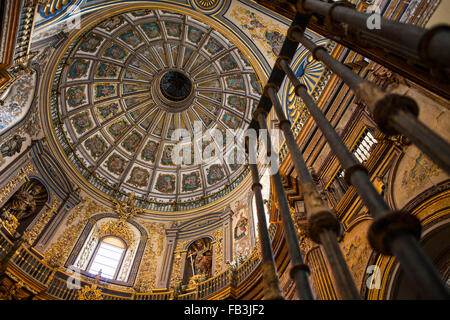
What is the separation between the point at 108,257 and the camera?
15.1m

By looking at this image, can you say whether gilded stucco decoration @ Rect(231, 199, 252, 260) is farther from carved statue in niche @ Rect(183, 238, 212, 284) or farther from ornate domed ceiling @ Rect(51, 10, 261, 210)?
ornate domed ceiling @ Rect(51, 10, 261, 210)

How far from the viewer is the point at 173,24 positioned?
1834 cm

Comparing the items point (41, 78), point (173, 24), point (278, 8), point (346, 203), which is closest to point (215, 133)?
point (173, 24)

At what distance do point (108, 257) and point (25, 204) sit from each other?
4712 mm

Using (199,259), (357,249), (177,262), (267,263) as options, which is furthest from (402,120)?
(177,262)

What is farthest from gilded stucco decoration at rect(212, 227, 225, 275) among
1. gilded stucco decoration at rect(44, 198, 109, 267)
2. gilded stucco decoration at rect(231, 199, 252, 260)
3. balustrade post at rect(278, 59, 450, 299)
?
balustrade post at rect(278, 59, 450, 299)

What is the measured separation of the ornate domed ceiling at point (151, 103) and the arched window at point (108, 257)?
125 inches

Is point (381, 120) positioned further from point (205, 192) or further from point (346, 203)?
point (205, 192)

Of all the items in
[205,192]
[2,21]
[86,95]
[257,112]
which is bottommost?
[257,112]

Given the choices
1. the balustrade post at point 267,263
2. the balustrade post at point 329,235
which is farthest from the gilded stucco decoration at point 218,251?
the balustrade post at point 329,235

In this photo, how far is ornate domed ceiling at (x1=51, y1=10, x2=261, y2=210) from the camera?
17.6 m

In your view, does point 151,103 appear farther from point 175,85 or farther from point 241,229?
point 241,229

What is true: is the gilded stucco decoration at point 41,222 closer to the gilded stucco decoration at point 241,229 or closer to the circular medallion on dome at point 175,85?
the gilded stucco decoration at point 241,229

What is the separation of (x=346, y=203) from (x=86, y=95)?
17300 mm
